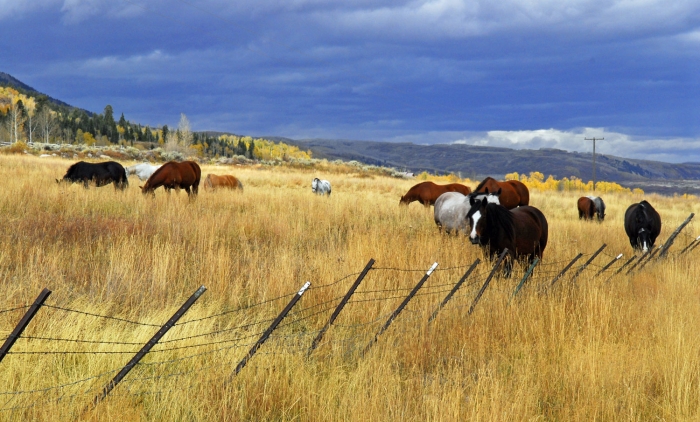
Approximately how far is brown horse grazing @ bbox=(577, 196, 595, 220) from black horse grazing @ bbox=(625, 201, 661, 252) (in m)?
9.45

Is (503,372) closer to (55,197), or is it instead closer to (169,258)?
(169,258)

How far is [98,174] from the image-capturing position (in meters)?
18.9

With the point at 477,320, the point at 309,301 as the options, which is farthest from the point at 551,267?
the point at 309,301

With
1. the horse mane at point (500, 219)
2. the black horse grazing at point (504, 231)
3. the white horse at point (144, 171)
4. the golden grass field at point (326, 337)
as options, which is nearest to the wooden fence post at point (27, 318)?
the golden grass field at point (326, 337)

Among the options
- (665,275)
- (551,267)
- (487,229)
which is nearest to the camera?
(487,229)

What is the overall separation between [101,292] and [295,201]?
1208 cm

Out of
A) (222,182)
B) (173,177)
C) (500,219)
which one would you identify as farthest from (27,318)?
(222,182)

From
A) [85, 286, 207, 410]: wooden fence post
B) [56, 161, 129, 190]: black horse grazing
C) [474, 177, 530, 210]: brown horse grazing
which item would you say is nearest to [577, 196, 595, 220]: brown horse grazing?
[474, 177, 530, 210]: brown horse grazing

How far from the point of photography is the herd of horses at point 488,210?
8.95 meters

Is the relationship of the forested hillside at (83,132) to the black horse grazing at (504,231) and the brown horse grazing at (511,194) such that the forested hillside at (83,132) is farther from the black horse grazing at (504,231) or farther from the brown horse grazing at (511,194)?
the black horse grazing at (504,231)

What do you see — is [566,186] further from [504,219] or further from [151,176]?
[504,219]

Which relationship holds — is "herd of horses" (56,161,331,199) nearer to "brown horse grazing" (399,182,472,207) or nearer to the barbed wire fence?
"brown horse grazing" (399,182,472,207)

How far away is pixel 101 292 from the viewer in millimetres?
6547

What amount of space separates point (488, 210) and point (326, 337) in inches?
169
